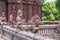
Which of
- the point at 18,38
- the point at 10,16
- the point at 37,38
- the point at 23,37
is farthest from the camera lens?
the point at 10,16

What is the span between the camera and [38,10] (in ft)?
92.1

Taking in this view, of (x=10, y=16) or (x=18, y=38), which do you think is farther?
(x=10, y=16)

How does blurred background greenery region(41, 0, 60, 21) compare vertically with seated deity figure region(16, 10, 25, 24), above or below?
below

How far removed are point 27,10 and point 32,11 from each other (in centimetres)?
96

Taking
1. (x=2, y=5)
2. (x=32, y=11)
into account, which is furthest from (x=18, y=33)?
(x=32, y=11)

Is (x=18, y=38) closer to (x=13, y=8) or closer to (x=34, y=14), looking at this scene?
(x=13, y=8)

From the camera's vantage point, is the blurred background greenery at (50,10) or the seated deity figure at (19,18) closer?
the seated deity figure at (19,18)

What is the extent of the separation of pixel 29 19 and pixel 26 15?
0.61 meters

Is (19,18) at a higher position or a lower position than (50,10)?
higher

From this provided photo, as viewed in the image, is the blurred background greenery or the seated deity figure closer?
the seated deity figure

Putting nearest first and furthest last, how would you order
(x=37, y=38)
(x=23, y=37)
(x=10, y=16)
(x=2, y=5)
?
(x=37, y=38) → (x=23, y=37) → (x=10, y=16) → (x=2, y=5)

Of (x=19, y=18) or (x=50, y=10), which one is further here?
(x=50, y=10)

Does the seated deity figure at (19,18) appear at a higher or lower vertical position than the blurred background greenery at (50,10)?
higher

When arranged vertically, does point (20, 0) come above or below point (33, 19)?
above
